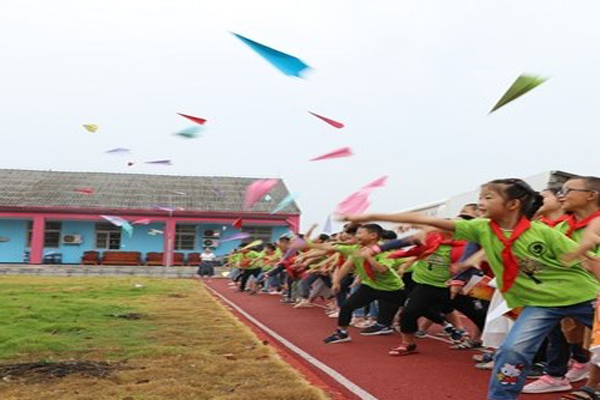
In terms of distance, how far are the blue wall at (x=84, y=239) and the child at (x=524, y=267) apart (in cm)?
2786

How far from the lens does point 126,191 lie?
109 ft

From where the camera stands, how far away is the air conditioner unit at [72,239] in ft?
102

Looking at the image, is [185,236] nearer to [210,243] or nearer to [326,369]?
[210,243]

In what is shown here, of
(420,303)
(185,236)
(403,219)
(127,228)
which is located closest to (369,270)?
(420,303)

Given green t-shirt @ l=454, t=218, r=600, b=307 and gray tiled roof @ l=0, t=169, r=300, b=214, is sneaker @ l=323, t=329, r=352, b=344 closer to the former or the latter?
green t-shirt @ l=454, t=218, r=600, b=307

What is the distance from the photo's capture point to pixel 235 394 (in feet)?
14.5

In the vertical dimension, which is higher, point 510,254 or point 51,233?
point 51,233

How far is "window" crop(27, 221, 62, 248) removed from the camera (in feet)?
102

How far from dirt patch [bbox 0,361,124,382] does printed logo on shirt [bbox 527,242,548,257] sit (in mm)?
3388

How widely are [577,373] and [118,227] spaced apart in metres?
28.7

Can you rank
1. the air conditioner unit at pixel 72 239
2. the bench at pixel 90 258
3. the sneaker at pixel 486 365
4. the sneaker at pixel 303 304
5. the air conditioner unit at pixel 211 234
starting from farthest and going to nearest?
the air conditioner unit at pixel 211 234 < the air conditioner unit at pixel 72 239 < the bench at pixel 90 258 < the sneaker at pixel 303 304 < the sneaker at pixel 486 365

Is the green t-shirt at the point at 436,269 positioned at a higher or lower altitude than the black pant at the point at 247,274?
higher

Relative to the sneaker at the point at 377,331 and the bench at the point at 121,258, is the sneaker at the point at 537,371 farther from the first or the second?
the bench at the point at 121,258

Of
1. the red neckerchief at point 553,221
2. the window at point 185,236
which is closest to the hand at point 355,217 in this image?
the red neckerchief at point 553,221
